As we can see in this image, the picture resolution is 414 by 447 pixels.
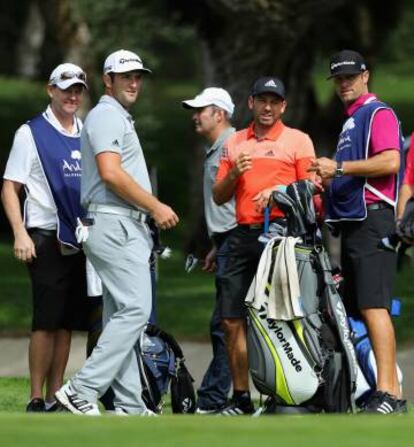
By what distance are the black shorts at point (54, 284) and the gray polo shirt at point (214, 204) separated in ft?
2.77

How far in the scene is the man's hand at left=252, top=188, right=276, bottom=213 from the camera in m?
9.80

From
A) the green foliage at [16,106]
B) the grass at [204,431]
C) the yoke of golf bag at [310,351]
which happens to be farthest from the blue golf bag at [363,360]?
the green foliage at [16,106]

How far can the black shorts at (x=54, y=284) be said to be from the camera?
10.3m

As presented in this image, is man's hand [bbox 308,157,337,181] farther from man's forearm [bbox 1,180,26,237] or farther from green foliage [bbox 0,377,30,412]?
green foliage [bbox 0,377,30,412]

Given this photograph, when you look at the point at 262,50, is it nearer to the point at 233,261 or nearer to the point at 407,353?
the point at 407,353

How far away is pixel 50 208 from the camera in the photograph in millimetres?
10328

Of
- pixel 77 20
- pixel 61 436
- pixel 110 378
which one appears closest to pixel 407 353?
pixel 110 378

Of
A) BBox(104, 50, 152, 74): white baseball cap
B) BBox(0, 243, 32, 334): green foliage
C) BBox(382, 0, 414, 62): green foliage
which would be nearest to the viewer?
BBox(104, 50, 152, 74): white baseball cap

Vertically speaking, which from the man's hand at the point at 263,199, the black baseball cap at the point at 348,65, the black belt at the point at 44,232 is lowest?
the black belt at the point at 44,232

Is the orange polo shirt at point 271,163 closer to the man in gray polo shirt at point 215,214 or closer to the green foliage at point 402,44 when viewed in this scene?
the man in gray polo shirt at point 215,214

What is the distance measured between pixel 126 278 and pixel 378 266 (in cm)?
142

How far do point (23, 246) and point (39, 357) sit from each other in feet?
2.40

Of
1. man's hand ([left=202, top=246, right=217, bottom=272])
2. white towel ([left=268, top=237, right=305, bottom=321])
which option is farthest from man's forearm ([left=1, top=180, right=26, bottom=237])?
white towel ([left=268, top=237, right=305, bottom=321])

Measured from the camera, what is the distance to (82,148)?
9.71 metres
